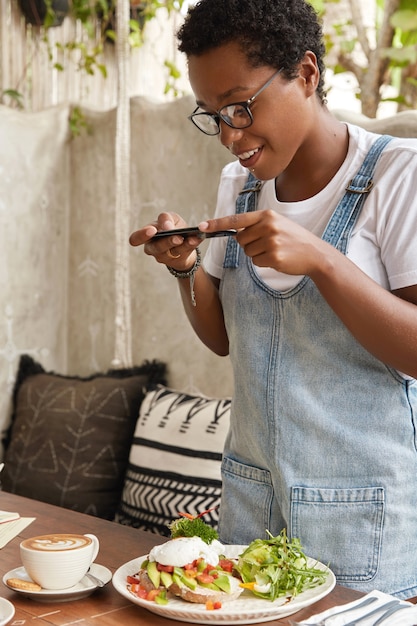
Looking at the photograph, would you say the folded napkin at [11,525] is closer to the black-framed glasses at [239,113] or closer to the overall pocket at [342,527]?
the overall pocket at [342,527]

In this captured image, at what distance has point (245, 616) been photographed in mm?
1061

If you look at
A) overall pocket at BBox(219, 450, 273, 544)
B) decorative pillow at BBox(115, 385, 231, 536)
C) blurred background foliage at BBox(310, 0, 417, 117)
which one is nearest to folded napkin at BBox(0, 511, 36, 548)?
overall pocket at BBox(219, 450, 273, 544)

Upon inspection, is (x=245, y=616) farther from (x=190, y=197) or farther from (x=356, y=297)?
(x=190, y=197)

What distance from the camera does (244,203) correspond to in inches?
60.9

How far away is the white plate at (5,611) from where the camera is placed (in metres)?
1.07

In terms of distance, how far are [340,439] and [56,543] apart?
1.50 feet

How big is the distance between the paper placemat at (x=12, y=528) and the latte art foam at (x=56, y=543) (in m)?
0.26

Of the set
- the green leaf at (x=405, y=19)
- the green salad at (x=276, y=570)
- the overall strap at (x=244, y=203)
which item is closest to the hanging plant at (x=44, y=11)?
the green leaf at (x=405, y=19)

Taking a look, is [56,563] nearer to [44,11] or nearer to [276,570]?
[276,570]

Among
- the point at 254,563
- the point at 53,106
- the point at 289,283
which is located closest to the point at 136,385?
the point at 53,106

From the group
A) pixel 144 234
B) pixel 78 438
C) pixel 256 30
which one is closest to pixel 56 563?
pixel 144 234

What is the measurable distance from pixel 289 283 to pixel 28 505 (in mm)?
787

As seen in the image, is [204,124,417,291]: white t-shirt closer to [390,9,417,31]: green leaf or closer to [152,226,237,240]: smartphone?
[152,226,237,240]: smartphone

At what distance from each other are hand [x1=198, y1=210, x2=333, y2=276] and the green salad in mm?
393
